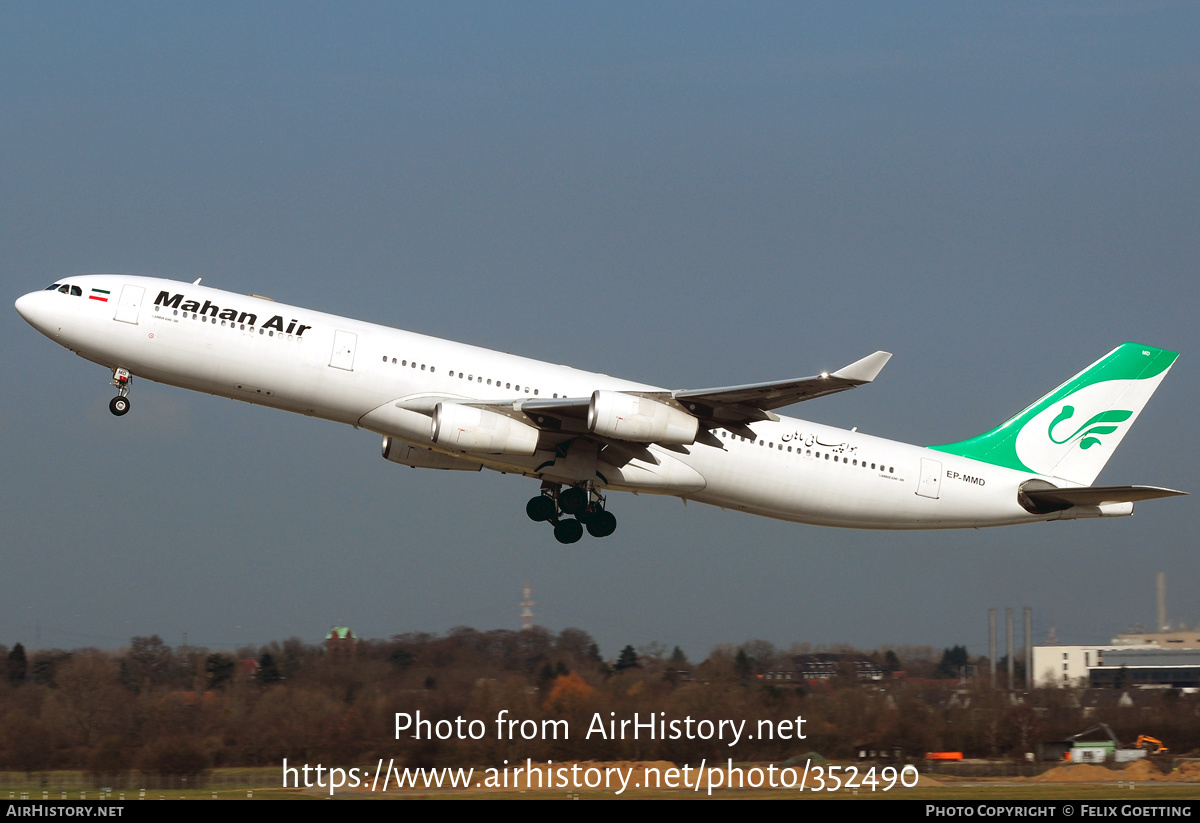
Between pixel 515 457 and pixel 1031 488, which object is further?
pixel 1031 488

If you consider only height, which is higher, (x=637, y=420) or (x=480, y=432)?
(x=637, y=420)

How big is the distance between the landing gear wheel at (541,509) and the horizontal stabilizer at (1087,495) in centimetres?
1203

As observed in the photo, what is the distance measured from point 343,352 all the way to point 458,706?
1018 centimetres

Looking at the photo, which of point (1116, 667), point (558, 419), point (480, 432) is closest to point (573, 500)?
point (558, 419)

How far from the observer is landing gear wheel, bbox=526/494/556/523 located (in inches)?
1307

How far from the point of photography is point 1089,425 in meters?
35.9

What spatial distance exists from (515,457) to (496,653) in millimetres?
8673

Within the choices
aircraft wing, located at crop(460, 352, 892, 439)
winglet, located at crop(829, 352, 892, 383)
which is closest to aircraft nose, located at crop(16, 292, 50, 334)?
aircraft wing, located at crop(460, 352, 892, 439)

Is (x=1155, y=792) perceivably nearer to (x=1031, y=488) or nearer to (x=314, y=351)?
(x=1031, y=488)

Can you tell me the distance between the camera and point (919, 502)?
33594 mm

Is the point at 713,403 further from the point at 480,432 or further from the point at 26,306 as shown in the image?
the point at 26,306

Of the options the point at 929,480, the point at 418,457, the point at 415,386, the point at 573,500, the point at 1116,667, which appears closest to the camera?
the point at 415,386

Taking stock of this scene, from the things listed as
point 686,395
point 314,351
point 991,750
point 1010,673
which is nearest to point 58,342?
point 314,351

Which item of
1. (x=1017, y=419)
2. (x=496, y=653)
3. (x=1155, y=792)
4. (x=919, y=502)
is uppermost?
(x=1017, y=419)
